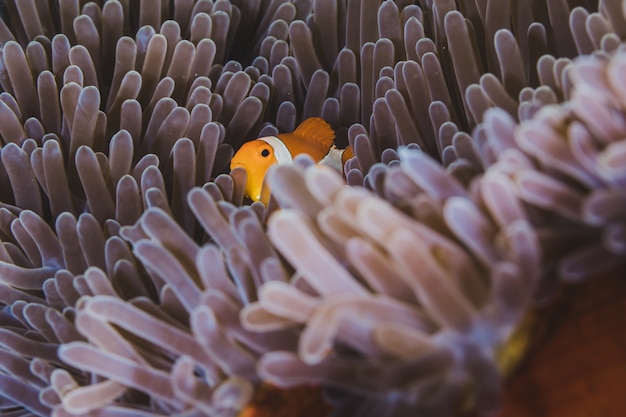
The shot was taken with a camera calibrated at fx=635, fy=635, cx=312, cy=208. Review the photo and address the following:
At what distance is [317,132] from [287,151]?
3.4 inches

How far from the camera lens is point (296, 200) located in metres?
0.79

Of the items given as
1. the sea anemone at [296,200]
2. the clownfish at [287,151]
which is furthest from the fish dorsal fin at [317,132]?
the sea anemone at [296,200]

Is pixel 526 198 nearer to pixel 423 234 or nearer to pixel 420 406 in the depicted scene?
pixel 423 234

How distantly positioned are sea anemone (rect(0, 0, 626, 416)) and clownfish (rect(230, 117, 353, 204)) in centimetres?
6

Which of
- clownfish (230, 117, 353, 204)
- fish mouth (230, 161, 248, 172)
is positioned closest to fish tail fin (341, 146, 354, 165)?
clownfish (230, 117, 353, 204)

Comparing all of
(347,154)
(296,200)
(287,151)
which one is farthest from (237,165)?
(296,200)

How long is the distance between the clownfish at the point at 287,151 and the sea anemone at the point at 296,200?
6 centimetres

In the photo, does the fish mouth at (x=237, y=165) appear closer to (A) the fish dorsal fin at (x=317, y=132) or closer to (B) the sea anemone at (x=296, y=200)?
(B) the sea anemone at (x=296, y=200)

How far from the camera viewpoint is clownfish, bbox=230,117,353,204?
141 centimetres

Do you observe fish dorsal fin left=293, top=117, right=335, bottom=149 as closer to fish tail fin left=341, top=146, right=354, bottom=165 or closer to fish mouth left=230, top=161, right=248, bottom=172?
fish tail fin left=341, top=146, right=354, bottom=165

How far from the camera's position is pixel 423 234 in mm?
702

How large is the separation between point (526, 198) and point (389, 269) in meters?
0.17

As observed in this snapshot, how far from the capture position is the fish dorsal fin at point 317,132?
1512 mm

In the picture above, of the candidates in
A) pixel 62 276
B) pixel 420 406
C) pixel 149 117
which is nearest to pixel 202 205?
pixel 62 276
